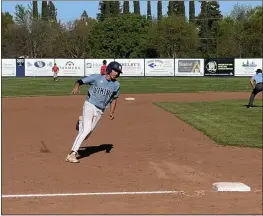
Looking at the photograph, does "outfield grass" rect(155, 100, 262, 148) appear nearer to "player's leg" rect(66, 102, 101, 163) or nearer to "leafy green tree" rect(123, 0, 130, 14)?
"player's leg" rect(66, 102, 101, 163)

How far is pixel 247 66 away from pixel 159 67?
932 centimetres

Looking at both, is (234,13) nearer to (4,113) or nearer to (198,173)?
(4,113)

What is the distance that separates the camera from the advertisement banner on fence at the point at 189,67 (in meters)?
58.9

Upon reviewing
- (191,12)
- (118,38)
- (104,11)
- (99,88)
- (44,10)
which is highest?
(44,10)

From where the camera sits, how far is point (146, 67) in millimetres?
59094

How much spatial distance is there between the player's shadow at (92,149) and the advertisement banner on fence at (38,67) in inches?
1877

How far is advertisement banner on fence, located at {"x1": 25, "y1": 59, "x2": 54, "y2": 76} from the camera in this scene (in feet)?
193

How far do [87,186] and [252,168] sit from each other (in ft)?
10.2

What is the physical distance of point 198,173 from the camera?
8945 millimetres

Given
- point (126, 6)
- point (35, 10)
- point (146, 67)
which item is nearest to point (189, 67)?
point (146, 67)

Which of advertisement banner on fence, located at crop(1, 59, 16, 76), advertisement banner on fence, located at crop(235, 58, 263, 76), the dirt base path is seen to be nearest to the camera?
the dirt base path

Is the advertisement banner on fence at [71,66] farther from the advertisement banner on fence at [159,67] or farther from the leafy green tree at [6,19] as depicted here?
the leafy green tree at [6,19]

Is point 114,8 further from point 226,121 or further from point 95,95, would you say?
point 95,95

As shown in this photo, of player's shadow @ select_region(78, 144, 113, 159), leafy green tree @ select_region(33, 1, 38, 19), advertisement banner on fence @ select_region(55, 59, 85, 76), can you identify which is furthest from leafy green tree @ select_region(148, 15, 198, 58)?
player's shadow @ select_region(78, 144, 113, 159)
